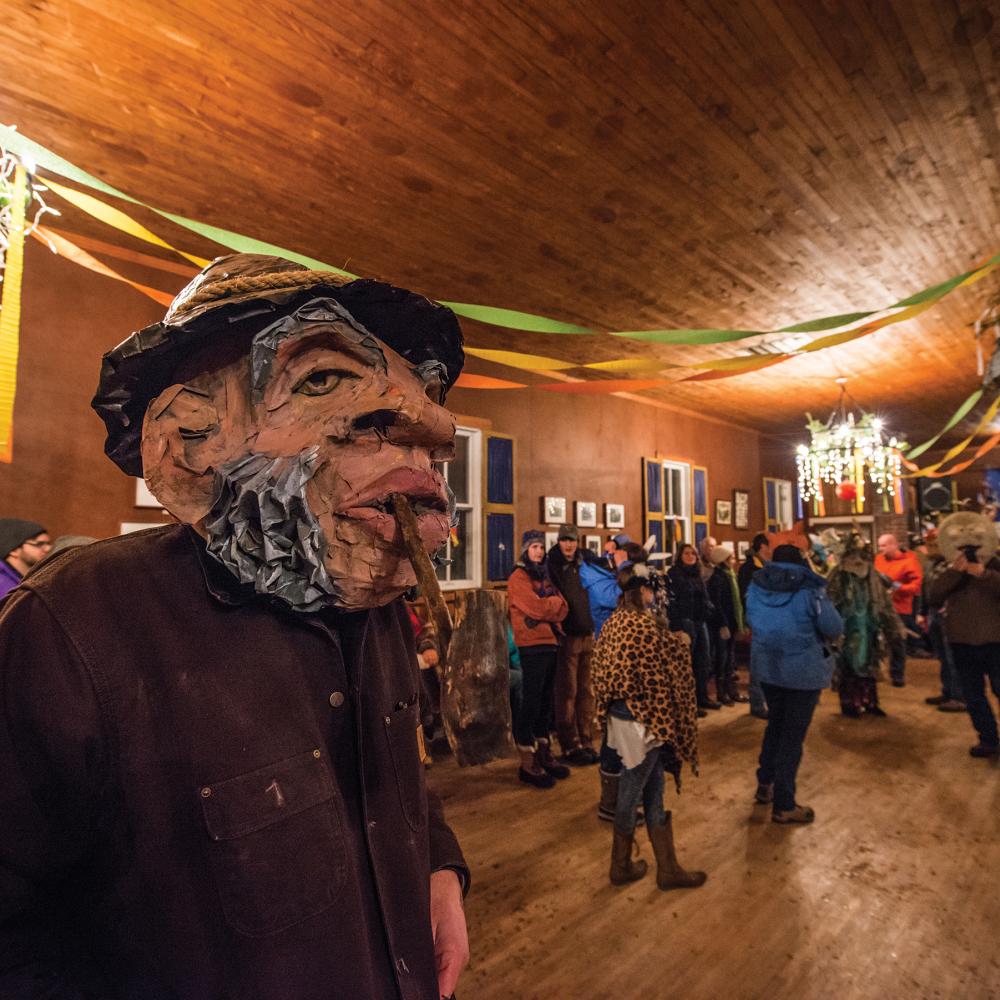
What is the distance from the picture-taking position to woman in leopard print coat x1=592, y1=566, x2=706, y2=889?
2.76m

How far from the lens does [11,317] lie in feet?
7.39

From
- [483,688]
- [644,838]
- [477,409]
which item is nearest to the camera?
[483,688]

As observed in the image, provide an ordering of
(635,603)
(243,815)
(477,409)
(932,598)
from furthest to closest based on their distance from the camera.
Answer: (477,409), (932,598), (635,603), (243,815)

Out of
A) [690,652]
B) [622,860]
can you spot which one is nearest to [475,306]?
[622,860]

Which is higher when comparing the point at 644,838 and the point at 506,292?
the point at 506,292

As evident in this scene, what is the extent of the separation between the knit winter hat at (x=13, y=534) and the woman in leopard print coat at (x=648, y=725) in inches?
105

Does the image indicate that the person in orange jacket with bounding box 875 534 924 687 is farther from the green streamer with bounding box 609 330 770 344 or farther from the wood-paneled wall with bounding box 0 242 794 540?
the wood-paneled wall with bounding box 0 242 794 540

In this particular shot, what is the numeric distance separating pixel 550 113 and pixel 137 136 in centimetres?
186

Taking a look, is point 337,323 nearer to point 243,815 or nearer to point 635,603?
point 243,815

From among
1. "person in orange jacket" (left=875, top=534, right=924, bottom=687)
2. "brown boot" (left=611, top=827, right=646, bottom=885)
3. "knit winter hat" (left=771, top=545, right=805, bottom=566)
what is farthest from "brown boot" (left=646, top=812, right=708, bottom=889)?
"person in orange jacket" (left=875, top=534, right=924, bottom=687)

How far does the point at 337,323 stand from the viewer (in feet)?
2.60

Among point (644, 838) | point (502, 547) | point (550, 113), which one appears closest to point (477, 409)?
point (502, 547)

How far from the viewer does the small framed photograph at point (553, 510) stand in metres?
6.62

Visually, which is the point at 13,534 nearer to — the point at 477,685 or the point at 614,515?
the point at 477,685
